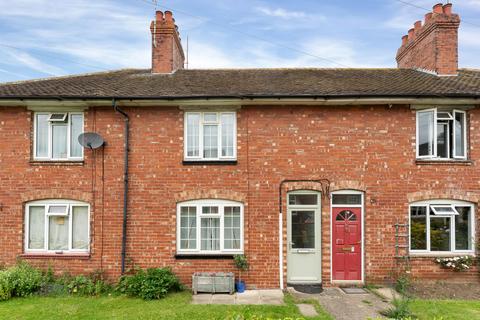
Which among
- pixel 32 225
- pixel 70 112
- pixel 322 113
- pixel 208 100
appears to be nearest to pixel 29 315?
pixel 32 225

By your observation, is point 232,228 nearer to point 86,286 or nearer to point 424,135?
point 86,286

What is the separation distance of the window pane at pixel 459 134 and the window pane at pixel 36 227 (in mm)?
11508

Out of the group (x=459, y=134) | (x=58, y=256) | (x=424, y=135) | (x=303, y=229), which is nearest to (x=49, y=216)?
(x=58, y=256)

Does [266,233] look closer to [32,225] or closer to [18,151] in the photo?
[32,225]

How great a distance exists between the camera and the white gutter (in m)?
8.88

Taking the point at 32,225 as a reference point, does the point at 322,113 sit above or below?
above

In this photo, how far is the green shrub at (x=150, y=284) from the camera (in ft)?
26.3

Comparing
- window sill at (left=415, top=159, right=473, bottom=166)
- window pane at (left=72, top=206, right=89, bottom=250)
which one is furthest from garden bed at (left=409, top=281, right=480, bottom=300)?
window pane at (left=72, top=206, right=89, bottom=250)

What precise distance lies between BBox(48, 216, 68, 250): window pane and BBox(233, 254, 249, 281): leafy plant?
4.65 meters

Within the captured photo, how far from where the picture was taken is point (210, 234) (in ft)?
30.0

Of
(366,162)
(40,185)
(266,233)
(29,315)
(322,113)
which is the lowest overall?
(29,315)

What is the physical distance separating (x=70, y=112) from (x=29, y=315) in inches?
202

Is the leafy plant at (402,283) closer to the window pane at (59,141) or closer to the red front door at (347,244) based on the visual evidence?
the red front door at (347,244)

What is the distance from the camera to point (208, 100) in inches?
350
